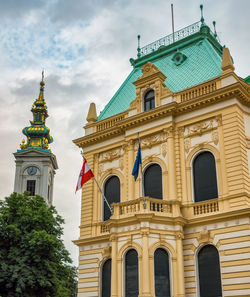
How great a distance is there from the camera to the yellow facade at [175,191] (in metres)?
23.1

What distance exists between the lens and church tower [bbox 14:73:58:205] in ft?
260

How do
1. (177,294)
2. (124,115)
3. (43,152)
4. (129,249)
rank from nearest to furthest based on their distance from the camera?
(177,294) < (129,249) < (124,115) < (43,152)

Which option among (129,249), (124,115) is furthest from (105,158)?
(129,249)

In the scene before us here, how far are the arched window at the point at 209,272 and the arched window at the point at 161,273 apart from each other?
6.04ft

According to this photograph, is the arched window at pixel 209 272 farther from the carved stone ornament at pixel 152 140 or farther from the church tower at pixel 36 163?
the church tower at pixel 36 163

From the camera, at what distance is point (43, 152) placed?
80938 mm

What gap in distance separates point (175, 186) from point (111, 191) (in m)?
5.37

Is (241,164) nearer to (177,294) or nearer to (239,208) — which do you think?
(239,208)

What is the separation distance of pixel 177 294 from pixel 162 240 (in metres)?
2.91

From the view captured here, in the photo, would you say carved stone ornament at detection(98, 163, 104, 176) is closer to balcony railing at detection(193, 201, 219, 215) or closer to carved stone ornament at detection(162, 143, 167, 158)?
carved stone ornament at detection(162, 143, 167, 158)

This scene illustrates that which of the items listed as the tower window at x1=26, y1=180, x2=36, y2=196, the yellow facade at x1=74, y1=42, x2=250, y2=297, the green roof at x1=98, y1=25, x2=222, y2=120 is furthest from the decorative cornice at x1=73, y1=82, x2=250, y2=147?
the tower window at x1=26, y1=180, x2=36, y2=196

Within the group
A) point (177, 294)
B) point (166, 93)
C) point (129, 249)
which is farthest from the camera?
point (166, 93)

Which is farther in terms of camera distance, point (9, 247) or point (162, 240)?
point (9, 247)

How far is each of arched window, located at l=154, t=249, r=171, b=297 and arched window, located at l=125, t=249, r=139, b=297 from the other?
1133mm
